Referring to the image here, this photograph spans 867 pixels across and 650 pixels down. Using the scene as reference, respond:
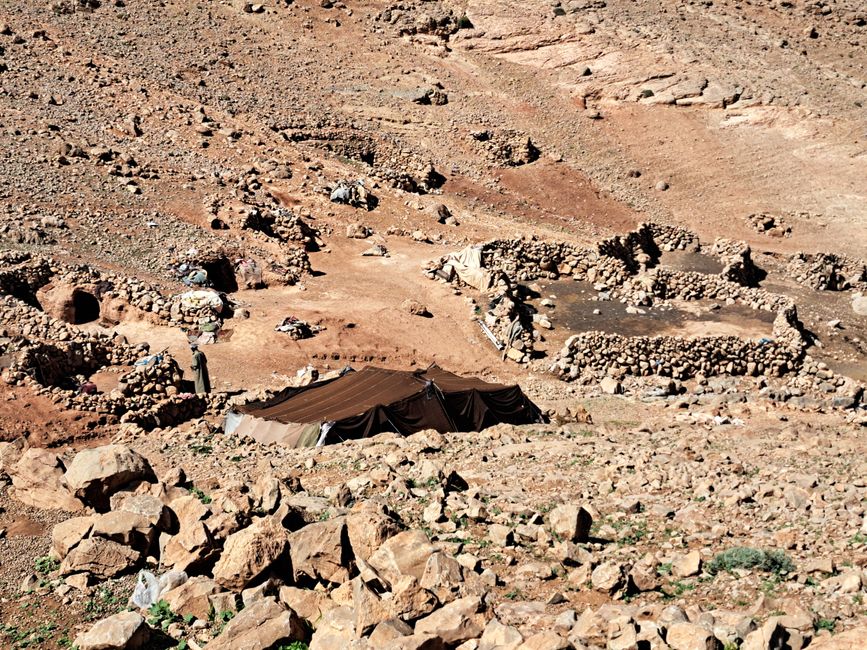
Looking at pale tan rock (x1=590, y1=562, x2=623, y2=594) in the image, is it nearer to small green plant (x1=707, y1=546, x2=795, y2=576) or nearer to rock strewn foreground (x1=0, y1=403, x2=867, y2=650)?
rock strewn foreground (x1=0, y1=403, x2=867, y2=650)

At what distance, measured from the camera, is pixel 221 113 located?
37688 millimetres

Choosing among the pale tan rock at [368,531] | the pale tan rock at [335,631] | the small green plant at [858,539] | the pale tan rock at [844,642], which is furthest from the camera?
the small green plant at [858,539]

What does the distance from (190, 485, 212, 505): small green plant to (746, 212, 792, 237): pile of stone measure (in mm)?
31977

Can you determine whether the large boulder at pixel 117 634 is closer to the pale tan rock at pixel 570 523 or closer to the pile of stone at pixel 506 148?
the pale tan rock at pixel 570 523

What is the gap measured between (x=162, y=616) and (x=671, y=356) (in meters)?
17.4

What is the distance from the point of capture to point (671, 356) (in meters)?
22.9

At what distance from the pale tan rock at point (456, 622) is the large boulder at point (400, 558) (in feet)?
2.48

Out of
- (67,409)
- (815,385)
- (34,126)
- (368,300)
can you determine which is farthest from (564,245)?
(34,126)

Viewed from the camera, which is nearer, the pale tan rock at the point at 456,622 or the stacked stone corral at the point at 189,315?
the pale tan rock at the point at 456,622

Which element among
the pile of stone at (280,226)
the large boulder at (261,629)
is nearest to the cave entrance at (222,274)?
the pile of stone at (280,226)

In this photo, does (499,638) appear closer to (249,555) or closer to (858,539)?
(249,555)

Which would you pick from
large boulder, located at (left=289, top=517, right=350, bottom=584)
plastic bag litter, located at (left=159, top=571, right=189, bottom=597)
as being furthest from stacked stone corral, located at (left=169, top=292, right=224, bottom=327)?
large boulder, located at (left=289, top=517, right=350, bottom=584)

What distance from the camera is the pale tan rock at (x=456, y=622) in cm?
681

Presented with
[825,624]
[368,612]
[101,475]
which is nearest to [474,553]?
[368,612]
